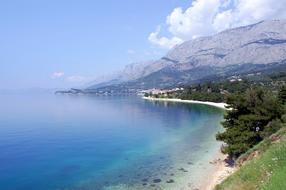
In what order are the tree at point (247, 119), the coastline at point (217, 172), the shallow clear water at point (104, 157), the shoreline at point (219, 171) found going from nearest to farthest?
the shoreline at point (219, 171)
the coastline at point (217, 172)
the shallow clear water at point (104, 157)
the tree at point (247, 119)

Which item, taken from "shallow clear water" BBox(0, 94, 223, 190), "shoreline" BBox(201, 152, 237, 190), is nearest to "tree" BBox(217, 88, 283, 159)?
"shoreline" BBox(201, 152, 237, 190)

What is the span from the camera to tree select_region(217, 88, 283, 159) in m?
44.8

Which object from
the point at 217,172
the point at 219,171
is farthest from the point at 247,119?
the point at 217,172

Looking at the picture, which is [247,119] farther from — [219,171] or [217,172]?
[217,172]

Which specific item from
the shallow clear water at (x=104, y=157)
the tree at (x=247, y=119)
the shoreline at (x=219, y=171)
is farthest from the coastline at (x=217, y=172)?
the tree at (x=247, y=119)

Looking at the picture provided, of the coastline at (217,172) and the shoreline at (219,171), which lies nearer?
the shoreline at (219,171)

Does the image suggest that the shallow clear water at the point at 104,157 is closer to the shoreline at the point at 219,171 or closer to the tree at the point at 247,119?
the shoreline at the point at 219,171

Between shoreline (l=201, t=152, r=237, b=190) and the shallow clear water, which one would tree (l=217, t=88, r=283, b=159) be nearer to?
shoreline (l=201, t=152, r=237, b=190)

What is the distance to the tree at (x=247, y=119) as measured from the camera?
44.8 m

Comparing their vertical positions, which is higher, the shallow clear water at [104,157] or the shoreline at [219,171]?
the shoreline at [219,171]

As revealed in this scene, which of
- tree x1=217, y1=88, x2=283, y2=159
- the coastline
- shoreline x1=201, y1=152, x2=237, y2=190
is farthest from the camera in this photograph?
tree x1=217, y1=88, x2=283, y2=159

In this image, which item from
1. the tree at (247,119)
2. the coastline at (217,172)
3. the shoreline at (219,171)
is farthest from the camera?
the tree at (247,119)

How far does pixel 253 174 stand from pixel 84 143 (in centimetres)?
6268

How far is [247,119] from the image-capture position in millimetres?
46000
